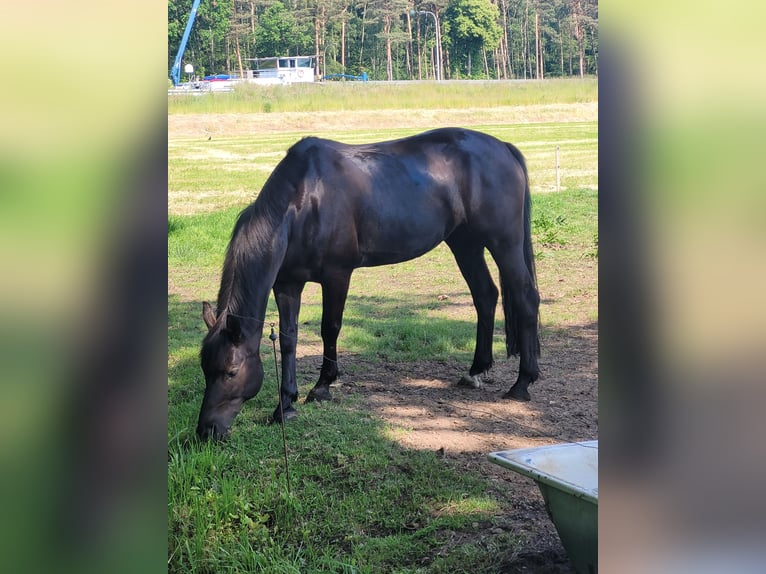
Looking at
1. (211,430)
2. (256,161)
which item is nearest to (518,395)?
(211,430)

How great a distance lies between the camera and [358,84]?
14953 millimetres

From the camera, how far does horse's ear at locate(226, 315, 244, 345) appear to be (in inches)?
175

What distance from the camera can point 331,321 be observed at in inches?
220

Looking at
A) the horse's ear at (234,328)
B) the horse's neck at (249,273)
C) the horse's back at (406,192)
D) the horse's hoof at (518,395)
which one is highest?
the horse's back at (406,192)

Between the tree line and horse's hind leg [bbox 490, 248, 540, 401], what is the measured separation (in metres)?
9.92

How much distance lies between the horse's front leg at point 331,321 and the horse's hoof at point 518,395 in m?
A: 1.16

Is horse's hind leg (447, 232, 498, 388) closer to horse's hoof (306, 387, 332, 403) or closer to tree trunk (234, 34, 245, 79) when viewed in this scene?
horse's hoof (306, 387, 332, 403)

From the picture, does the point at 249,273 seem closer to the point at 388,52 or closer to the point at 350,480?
the point at 350,480

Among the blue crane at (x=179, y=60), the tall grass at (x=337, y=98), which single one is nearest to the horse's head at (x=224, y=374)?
the tall grass at (x=337, y=98)

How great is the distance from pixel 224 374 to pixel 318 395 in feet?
3.56

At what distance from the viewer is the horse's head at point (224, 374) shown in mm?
4422

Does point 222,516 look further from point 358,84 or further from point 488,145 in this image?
point 358,84

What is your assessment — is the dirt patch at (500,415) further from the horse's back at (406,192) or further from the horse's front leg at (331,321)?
the horse's back at (406,192)

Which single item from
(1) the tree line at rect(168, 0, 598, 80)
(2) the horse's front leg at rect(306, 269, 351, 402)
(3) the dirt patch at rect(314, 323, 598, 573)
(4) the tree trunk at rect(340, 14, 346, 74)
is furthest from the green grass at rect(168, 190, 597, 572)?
(1) the tree line at rect(168, 0, 598, 80)
